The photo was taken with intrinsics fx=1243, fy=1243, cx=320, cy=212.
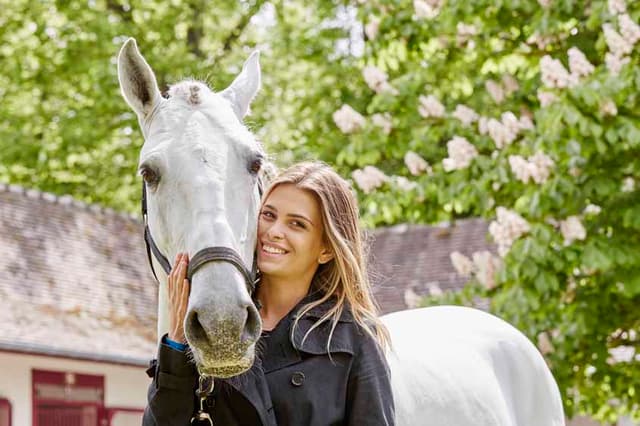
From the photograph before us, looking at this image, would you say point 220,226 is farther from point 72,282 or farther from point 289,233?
point 72,282

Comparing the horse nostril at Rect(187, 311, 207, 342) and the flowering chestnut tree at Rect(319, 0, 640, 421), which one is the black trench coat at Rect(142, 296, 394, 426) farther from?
the flowering chestnut tree at Rect(319, 0, 640, 421)

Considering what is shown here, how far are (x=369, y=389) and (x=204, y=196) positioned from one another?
0.70 metres

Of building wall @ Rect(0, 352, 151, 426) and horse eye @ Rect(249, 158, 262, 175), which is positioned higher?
horse eye @ Rect(249, 158, 262, 175)

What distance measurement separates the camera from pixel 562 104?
28.1ft

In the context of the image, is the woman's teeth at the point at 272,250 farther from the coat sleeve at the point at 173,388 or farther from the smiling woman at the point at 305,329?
the coat sleeve at the point at 173,388

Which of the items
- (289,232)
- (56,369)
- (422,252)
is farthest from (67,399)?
(289,232)

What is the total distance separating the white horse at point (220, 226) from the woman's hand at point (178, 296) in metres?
0.04

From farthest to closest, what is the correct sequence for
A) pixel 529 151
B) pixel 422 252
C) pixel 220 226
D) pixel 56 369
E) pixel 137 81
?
1. pixel 422 252
2. pixel 56 369
3. pixel 529 151
4. pixel 137 81
5. pixel 220 226

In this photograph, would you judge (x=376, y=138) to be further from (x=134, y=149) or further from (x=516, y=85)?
(x=134, y=149)

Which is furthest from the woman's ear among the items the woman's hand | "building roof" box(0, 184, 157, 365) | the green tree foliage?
"building roof" box(0, 184, 157, 365)

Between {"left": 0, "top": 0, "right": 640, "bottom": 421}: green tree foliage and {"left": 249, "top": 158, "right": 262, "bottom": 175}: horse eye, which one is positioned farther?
{"left": 0, "top": 0, "right": 640, "bottom": 421}: green tree foliage

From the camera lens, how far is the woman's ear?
12.0 feet

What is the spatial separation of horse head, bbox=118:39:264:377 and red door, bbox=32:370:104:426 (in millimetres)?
11616

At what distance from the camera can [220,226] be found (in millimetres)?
3229
